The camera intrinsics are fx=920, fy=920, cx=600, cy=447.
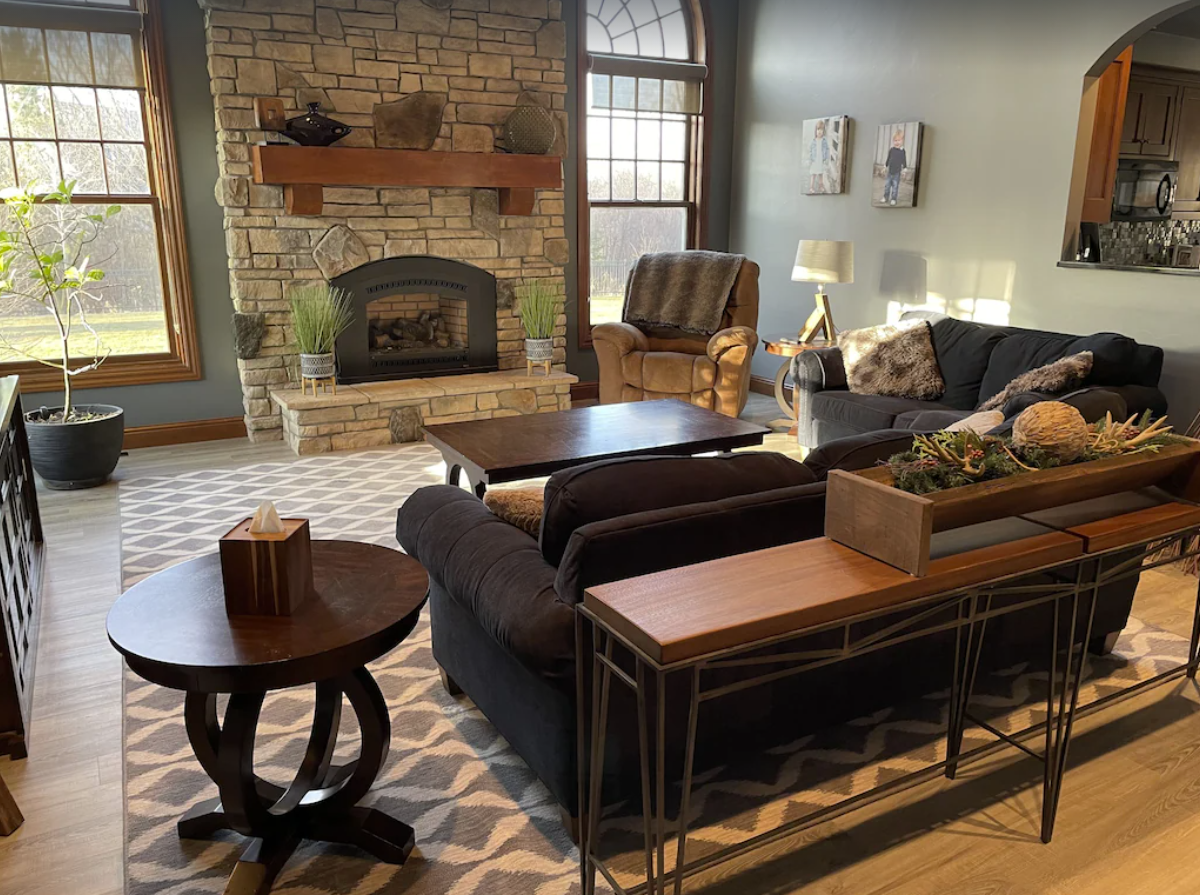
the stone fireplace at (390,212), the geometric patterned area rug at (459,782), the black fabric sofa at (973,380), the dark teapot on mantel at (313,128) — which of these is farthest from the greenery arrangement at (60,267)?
the black fabric sofa at (973,380)

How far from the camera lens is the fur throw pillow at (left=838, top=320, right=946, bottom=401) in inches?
185

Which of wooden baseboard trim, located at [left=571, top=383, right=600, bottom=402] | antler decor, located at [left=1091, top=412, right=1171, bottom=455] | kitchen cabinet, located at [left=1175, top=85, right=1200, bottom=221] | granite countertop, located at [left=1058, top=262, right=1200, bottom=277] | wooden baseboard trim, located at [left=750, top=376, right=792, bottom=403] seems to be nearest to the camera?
antler decor, located at [left=1091, top=412, right=1171, bottom=455]

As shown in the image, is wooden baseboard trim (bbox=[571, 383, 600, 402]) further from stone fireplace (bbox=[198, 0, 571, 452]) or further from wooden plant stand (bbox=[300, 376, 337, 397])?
wooden plant stand (bbox=[300, 376, 337, 397])

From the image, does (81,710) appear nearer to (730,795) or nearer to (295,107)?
(730,795)

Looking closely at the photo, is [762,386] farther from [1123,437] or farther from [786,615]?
[786,615]

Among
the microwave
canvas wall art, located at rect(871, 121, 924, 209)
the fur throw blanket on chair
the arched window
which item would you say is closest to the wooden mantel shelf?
the arched window

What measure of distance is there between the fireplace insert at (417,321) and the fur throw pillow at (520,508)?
3.61m

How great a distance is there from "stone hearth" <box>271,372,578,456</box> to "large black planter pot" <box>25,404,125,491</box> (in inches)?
37.6

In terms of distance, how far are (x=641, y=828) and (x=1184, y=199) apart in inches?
272

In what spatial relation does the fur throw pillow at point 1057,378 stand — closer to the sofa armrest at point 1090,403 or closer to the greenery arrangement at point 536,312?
the sofa armrest at point 1090,403

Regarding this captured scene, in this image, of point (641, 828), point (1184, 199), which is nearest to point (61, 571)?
point (641, 828)

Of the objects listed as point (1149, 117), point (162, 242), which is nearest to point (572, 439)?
point (162, 242)

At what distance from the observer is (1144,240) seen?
15.3 ft

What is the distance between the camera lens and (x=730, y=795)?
224cm
